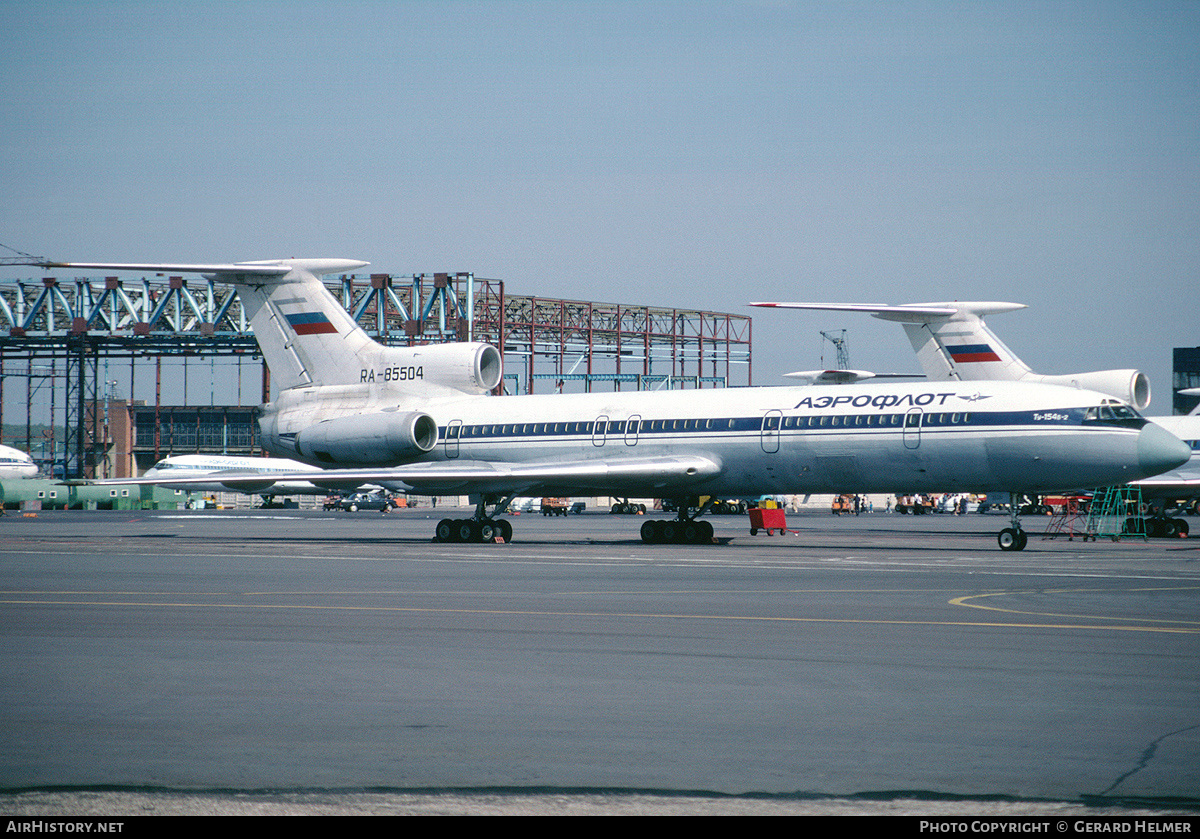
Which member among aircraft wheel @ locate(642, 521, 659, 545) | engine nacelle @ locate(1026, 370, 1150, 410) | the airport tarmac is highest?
engine nacelle @ locate(1026, 370, 1150, 410)

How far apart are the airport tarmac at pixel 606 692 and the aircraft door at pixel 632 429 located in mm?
15496

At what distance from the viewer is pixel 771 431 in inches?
1264

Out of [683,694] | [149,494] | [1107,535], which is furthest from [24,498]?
[683,694]

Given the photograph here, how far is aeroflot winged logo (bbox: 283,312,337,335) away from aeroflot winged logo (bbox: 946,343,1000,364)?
20843 millimetres

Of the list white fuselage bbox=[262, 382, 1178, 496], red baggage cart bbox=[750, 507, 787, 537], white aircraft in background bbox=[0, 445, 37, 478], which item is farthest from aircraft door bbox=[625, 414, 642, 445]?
white aircraft in background bbox=[0, 445, 37, 478]

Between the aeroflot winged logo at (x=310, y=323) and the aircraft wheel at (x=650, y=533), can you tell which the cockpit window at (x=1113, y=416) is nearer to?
the aircraft wheel at (x=650, y=533)

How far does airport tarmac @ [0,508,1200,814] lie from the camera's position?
632 cm

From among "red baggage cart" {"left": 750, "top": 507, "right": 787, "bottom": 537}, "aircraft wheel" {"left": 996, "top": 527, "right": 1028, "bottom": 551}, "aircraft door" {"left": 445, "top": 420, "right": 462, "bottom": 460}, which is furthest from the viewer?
"red baggage cart" {"left": 750, "top": 507, "right": 787, "bottom": 537}

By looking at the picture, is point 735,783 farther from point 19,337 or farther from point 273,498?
point 273,498

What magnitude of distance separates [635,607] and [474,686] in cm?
607

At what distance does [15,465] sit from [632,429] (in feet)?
249

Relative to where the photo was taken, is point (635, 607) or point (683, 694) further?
point (635, 607)

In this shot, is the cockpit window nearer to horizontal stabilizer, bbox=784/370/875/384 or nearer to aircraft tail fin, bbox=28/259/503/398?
horizontal stabilizer, bbox=784/370/875/384
